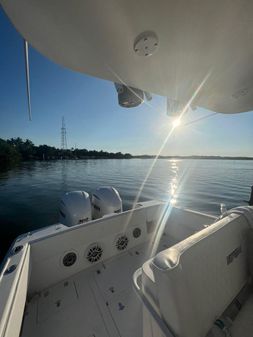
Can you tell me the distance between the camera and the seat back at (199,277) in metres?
0.73

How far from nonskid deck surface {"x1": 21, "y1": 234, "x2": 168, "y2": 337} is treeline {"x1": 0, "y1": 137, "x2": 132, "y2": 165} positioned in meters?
34.5

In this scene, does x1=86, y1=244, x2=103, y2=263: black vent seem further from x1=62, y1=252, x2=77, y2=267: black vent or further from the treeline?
the treeline

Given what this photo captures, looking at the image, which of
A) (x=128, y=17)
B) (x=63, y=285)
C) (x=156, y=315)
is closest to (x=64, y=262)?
(x=63, y=285)

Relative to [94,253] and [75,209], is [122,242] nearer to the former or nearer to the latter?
[94,253]

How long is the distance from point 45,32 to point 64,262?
2121mm

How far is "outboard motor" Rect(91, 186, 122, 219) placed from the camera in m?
2.62

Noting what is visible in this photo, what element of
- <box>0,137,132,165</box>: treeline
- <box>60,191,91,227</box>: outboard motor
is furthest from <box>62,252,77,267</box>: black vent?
<box>0,137,132,165</box>: treeline

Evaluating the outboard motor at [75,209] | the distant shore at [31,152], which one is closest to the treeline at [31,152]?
the distant shore at [31,152]

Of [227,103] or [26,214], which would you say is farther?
[26,214]

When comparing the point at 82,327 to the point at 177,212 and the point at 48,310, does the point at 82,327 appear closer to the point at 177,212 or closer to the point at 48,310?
the point at 48,310

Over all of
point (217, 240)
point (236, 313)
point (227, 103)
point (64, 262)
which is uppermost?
point (227, 103)

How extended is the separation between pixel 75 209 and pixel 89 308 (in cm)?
118

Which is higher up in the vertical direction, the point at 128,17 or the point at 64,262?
the point at 128,17

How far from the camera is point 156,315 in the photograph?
30.8 inches
